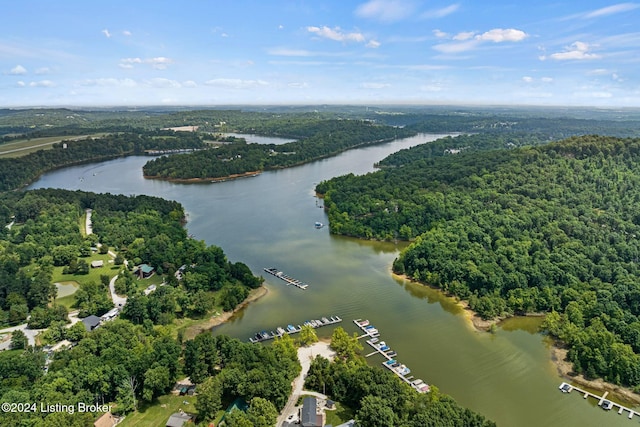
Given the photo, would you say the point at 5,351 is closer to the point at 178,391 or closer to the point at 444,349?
the point at 178,391

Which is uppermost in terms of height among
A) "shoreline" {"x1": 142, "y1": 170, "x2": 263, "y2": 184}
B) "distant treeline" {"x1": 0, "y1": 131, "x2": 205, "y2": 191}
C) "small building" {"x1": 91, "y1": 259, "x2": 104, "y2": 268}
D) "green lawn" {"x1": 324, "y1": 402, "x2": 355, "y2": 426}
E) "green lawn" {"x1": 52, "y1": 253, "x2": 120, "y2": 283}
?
"distant treeline" {"x1": 0, "y1": 131, "x2": 205, "y2": 191}

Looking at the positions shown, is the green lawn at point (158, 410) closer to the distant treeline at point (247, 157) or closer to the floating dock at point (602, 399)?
the floating dock at point (602, 399)

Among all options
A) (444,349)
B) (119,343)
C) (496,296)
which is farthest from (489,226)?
(119,343)

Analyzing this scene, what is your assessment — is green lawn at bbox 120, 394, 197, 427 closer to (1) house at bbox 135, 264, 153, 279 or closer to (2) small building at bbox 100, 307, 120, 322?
(2) small building at bbox 100, 307, 120, 322

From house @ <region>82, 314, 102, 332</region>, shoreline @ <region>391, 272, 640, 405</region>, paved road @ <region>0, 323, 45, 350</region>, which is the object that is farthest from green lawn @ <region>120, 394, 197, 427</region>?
shoreline @ <region>391, 272, 640, 405</region>

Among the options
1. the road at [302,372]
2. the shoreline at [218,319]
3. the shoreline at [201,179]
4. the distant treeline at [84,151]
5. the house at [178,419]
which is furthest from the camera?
the shoreline at [201,179]

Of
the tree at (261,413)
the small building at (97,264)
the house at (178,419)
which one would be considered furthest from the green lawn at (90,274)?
the tree at (261,413)

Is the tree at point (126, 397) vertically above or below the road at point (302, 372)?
above
